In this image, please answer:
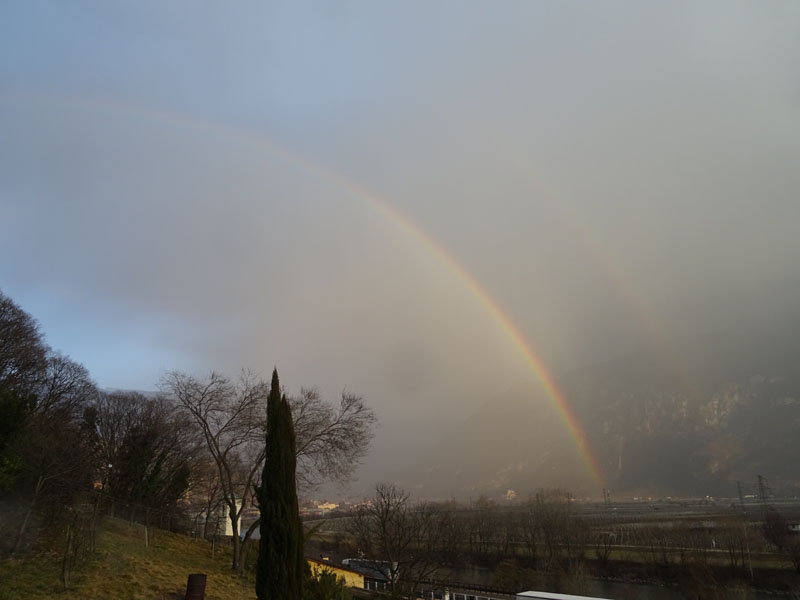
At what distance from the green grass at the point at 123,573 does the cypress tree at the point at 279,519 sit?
3.90 meters

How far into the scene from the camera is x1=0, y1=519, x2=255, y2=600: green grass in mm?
13711

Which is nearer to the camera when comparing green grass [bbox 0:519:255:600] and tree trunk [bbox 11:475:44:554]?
green grass [bbox 0:519:255:600]

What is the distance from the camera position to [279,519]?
46.3 ft

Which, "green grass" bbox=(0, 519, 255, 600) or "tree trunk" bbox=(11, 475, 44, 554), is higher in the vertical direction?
"tree trunk" bbox=(11, 475, 44, 554)

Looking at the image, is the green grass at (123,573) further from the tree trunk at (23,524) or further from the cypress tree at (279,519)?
the cypress tree at (279,519)

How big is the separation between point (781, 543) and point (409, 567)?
2312 inches

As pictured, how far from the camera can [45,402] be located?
3319cm

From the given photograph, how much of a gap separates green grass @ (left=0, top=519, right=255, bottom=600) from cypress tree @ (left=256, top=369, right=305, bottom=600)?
12.8 feet

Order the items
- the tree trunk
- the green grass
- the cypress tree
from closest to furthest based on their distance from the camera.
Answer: the cypress tree < the green grass < the tree trunk

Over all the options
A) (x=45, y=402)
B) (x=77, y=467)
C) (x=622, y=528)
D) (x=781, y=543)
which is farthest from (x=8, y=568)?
(x=622, y=528)

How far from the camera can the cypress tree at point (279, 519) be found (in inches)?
526

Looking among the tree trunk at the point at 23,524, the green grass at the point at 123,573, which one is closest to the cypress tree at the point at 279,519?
the green grass at the point at 123,573

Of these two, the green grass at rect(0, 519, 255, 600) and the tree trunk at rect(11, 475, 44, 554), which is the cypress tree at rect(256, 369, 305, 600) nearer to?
the green grass at rect(0, 519, 255, 600)

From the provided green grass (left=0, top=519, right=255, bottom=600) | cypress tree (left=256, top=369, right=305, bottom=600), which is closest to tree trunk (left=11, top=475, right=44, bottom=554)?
green grass (left=0, top=519, right=255, bottom=600)
